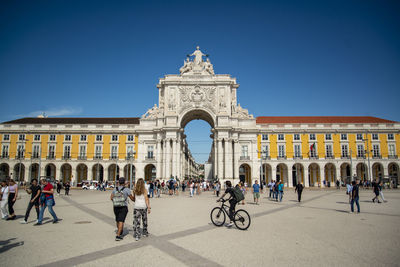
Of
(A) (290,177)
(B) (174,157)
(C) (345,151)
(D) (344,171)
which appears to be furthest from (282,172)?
(B) (174,157)

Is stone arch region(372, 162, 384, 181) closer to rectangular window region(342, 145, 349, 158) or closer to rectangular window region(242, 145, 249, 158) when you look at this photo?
rectangular window region(342, 145, 349, 158)

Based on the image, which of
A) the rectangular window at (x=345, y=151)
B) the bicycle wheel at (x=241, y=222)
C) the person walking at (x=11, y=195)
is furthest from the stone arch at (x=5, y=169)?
the rectangular window at (x=345, y=151)

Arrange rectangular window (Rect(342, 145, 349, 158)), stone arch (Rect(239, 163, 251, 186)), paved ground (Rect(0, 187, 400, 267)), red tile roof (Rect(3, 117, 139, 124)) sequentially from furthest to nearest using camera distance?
1. red tile roof (Rect(3, 117, 139, 124))
2. stone arch (Rect(239, 163, 251, 186))
3. rectangular window (Rect(342, 145, 349, 158))
4. paved ground (Rect(0, 187, 400, 267))

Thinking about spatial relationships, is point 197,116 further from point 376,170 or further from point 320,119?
point 376,170

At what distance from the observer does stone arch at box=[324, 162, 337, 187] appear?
54062mm

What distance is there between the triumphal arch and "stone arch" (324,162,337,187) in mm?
15934

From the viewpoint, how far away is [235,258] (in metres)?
6.43

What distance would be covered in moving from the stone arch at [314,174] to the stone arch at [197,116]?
73.2ft

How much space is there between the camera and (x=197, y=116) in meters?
57.1

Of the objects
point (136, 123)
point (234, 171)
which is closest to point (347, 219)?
point (234, 171)

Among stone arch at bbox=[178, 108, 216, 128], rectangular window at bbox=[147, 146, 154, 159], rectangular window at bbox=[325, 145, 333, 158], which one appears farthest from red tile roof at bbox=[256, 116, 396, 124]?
rectangular window at bbox=[147, 146, 154, 159]

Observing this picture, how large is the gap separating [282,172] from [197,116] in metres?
21.4

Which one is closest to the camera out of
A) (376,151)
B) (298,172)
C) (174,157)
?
(174,157)

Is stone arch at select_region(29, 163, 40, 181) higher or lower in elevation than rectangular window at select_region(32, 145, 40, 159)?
lower
